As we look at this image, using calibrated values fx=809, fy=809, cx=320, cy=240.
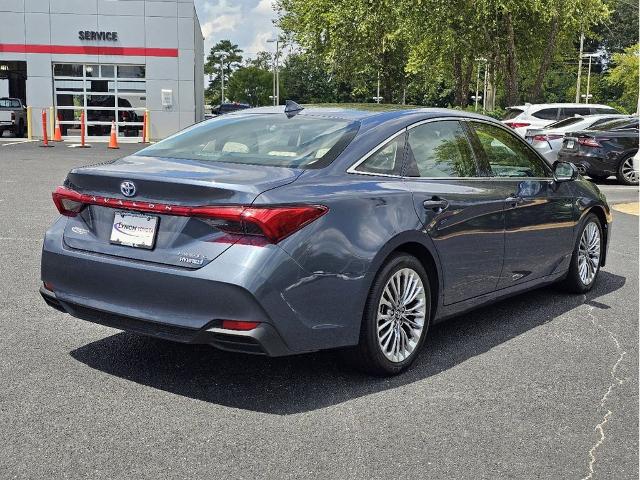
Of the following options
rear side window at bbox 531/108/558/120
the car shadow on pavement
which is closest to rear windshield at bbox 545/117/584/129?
rear side window at bbox 531/108/558/120

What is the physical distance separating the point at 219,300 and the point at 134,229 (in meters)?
0.65

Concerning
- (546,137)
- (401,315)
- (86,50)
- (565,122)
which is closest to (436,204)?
(401,315)

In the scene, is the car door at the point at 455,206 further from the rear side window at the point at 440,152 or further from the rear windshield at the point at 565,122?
the rear windshield at the point at 565,122

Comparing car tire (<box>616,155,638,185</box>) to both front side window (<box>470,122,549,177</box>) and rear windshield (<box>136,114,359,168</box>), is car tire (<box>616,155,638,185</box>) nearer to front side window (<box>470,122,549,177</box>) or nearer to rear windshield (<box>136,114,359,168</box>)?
front side window (<box>470,122,549,177</box>)

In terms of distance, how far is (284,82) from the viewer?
370 ft

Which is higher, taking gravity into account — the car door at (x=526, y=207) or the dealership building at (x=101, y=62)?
the dealership building at (x=101, y=62)

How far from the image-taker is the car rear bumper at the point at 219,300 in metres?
3.89

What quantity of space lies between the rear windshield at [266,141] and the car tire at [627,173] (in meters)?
13.8

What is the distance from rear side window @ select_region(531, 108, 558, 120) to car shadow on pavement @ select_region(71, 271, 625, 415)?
16235mm

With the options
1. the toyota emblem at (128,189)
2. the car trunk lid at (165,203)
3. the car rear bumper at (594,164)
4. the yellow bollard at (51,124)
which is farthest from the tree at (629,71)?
the toyota emblem at (128,189)

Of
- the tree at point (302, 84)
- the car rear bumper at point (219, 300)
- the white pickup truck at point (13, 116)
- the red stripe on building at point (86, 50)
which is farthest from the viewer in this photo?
the tree at point (302, 84)

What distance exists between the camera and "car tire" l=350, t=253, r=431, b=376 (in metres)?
4.43

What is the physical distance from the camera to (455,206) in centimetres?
503

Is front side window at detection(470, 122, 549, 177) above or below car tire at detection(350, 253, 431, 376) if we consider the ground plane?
above
